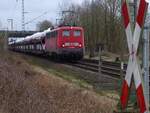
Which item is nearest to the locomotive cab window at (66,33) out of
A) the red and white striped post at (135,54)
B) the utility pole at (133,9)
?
the utility pole at (133,9)

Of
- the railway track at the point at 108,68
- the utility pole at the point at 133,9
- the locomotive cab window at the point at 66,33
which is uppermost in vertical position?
the utility pole at the point at 133,9

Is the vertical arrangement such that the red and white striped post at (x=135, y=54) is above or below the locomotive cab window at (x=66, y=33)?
above

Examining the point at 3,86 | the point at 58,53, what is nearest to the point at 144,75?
the point at 3,86

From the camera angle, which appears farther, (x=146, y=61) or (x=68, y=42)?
(x=68, y=42)

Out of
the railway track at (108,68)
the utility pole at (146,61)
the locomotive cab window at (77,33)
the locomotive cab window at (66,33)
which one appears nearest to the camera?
the utility pole at (146,61)

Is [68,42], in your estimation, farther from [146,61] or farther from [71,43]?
[146,61]

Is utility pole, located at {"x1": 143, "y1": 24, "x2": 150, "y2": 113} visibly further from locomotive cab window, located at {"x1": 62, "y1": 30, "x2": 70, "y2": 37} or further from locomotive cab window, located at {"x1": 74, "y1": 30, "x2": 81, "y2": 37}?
locomotive cab window, located at {"x1": 74, "y1": 30, "x2": 81, "y2": 37}

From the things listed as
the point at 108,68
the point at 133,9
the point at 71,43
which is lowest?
the point at 108,68

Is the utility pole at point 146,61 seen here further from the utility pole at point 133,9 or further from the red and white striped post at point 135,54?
the utility pole at point 133,9

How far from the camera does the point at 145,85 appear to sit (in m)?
4.09

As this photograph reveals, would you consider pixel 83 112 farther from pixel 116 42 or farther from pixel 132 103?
pixel 116 42

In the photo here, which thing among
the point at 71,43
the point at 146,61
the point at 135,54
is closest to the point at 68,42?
the point at 71,43

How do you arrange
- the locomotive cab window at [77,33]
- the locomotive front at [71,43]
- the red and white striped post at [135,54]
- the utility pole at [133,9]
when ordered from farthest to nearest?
the locomotive cab window at [77,33], the locomotive front at [71,43], the utility pole at [133,9], the red and white striped post at [135,54]

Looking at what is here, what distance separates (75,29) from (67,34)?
39.5 inches
